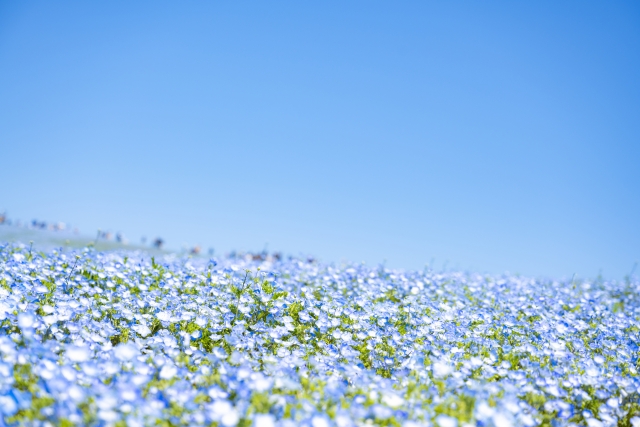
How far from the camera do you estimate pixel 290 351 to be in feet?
18.1

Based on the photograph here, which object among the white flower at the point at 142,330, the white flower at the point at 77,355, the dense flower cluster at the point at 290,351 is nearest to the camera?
the dense flower cluster at the point at 290,351

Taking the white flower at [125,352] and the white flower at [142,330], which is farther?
the white flower at [142,330]

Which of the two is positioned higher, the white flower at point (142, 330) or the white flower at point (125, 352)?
the white flower at point (125, 352)

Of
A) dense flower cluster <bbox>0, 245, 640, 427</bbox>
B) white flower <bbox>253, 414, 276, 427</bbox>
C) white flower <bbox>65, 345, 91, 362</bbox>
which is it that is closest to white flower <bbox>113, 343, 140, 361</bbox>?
dense flower cluster <bbox>0, 245, 640, 427</bbox>

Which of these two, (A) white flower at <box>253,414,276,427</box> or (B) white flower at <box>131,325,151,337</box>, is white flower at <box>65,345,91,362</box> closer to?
(B) white flower at <box>131,325,151,337</box>

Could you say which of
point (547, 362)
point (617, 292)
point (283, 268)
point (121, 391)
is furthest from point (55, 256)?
point (617, 292)

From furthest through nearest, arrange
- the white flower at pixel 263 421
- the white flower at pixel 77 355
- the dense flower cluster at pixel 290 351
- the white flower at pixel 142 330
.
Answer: the white flower at pixel 142 330 < the white flower at pixel 77 355 < the dense flower cluster at pixel 290 351 < the white flower at pixel 263 421

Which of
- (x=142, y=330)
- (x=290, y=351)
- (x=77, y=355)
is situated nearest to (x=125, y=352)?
(x=77, y=355)

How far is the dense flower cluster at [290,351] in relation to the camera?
3.56 m

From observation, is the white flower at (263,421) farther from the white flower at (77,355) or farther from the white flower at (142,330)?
the white flower at (142,330)

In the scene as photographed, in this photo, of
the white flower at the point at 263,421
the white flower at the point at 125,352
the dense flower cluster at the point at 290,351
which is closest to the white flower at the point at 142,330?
the dense flower cluster at the point at 290,351

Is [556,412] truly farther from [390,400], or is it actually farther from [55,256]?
[55,256]

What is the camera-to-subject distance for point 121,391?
138 inches

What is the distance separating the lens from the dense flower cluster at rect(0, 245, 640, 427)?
3.56 m
